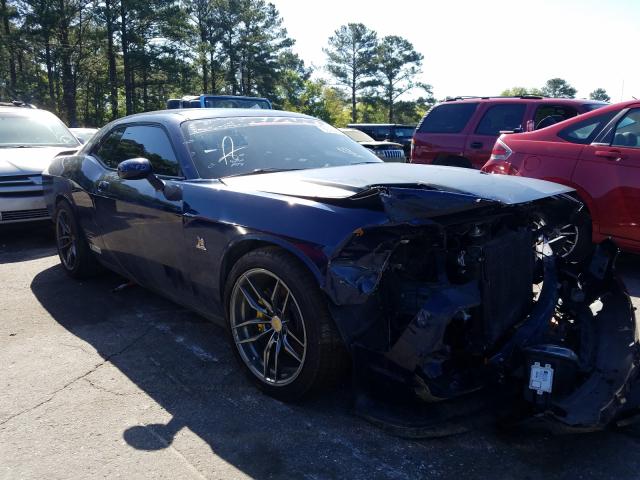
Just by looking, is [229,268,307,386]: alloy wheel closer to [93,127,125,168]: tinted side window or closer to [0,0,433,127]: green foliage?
[93,127,125,168]: tinted side window

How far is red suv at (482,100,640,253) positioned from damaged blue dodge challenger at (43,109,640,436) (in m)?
1.83

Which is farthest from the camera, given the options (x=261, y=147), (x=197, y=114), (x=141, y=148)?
(x=141, y=148)

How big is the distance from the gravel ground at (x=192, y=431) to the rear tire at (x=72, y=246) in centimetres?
109

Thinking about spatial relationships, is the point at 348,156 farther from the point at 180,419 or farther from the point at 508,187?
the point at 180,419

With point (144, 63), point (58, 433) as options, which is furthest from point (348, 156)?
point (144, 63)

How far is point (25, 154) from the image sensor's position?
276 inches

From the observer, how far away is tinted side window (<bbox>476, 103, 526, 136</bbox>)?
26.9ft

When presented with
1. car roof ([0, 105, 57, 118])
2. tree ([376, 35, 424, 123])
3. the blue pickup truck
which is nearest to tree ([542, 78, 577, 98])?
tree ([376, 35, 424, 123])

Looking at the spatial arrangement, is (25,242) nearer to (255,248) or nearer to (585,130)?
(255,248)

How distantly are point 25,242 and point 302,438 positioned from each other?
5.83 metres

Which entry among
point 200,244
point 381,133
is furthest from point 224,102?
point 200,244

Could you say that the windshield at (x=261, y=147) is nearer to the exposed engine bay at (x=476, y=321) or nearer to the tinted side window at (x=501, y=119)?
the exposed engine bay at (x=476, y=321)

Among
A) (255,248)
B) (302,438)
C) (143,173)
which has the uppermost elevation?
(143,173)

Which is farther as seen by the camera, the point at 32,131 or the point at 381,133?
the point at 381,133
